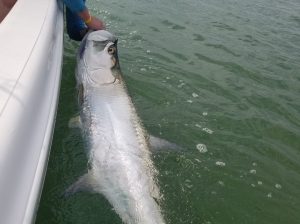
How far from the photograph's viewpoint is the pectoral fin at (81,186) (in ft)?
12.2

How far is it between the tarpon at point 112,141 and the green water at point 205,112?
198 mm

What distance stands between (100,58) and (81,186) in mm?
1684

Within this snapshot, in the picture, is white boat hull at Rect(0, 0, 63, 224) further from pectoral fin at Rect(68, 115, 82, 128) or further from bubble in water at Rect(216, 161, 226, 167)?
bubble in water at Rect(216, 161, 226, 167)

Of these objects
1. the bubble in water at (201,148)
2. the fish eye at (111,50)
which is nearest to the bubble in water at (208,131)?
the bubble in water at (201,148)

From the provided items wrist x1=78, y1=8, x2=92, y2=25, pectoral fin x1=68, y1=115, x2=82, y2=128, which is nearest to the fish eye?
pectoral fin x1=68, y1=115, x2=82, y2=128

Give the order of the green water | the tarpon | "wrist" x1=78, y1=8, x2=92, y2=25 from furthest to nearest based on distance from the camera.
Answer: "wrist" x1=78, y1=8, x2=92, y2=25
the green water
the tarpon

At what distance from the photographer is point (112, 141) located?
13.1 feet

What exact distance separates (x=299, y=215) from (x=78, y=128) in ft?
7.39

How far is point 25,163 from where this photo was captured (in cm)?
299

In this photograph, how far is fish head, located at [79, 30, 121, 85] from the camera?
15.6 feet

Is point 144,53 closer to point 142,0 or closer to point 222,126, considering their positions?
point 222,126

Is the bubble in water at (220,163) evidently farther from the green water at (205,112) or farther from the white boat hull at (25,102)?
the white boat hull at (25,102)

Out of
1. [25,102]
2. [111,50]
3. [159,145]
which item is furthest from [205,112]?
[25,102]

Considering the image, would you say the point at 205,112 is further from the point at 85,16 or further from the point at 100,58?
the point at 85,16
